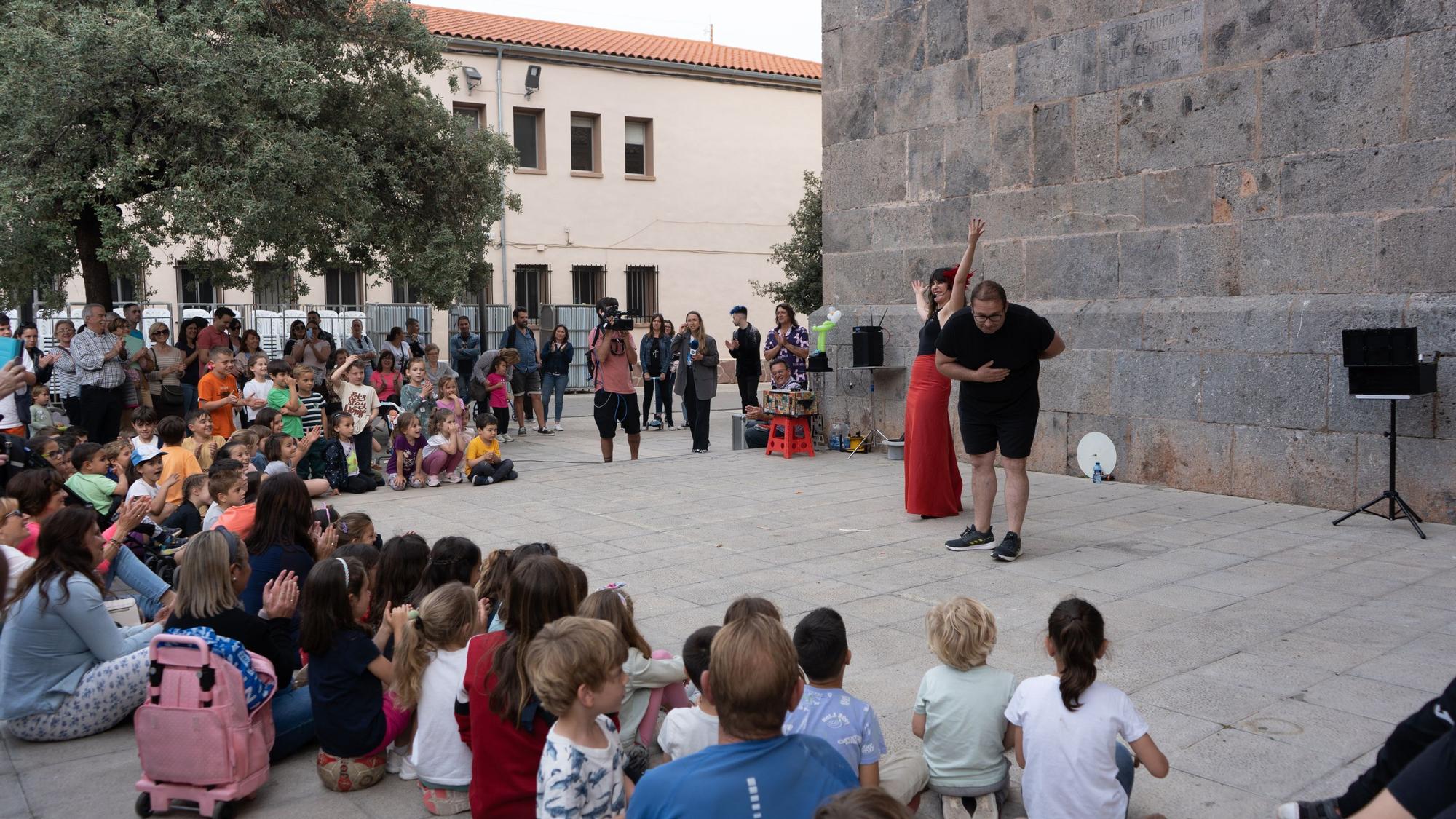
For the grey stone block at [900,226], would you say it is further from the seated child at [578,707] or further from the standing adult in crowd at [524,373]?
the seated child at [578,707]

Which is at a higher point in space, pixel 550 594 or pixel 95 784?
pixel 550 594

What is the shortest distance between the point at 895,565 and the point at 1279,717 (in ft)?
8.55

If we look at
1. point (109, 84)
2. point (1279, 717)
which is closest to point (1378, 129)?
point (1279, 717)

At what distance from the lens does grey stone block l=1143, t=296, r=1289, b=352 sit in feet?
26.0

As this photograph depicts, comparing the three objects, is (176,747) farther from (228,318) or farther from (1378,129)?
(228,318)

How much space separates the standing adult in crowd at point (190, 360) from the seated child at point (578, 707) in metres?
11.0

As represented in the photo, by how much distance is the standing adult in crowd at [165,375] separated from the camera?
12.3m

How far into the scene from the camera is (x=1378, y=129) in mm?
7371

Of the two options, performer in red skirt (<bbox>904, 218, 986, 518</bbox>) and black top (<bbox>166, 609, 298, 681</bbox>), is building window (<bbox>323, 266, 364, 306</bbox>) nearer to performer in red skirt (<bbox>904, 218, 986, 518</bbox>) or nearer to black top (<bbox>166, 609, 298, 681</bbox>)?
performer in red skirt (<bbox>904, 218, 986, 518</bbox>)

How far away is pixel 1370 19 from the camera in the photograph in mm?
7391

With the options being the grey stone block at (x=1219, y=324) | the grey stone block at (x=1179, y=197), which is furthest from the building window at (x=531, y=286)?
the grey stone block at (x=1219, y=324)

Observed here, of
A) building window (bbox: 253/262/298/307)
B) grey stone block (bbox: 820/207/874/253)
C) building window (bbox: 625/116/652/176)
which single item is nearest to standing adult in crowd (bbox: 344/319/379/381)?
building window (bbox: 253/262/298/307)

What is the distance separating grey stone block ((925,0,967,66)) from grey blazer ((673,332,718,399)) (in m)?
4.19

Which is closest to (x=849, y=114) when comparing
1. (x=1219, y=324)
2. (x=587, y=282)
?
(x=1219, y=324)
